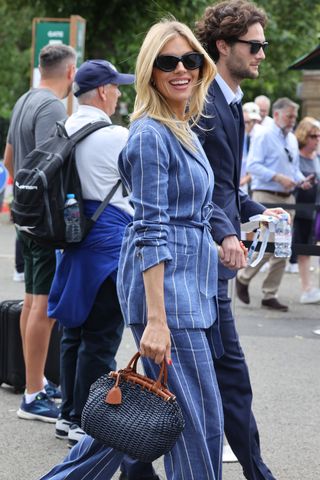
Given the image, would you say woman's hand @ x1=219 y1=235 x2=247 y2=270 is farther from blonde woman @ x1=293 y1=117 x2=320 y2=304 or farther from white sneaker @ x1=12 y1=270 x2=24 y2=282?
white sneaker @ x1=12 y1=270 x2=24 y2=282

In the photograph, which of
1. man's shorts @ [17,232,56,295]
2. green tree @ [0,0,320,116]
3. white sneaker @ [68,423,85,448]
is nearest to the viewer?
white sneaker @ [68,423,85,448]

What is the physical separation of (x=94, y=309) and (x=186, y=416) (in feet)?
5.14

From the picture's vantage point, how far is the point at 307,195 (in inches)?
442

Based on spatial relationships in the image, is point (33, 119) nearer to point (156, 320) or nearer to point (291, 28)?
point (156, 320)

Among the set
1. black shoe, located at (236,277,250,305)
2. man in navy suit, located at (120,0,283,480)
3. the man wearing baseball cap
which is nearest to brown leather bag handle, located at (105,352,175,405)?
man in navy suit, located at (120,0,283,480)

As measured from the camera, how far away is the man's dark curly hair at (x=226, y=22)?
412cm

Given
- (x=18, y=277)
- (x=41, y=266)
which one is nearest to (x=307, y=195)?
(x=18, y=277)

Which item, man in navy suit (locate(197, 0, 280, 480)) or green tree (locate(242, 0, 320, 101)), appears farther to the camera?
green tree (locate(242, 0, 320, 101))

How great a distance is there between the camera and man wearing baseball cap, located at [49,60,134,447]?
4820mm

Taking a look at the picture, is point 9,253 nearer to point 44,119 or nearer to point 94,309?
point 44,119

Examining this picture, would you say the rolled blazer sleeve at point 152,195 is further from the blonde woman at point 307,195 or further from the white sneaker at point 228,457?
the blonde woman at point 307,195

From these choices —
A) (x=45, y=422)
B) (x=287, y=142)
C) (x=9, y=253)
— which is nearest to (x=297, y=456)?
(x=45, y=422)

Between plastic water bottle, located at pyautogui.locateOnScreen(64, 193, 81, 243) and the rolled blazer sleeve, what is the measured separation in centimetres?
152

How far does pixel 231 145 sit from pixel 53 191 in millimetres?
1132
